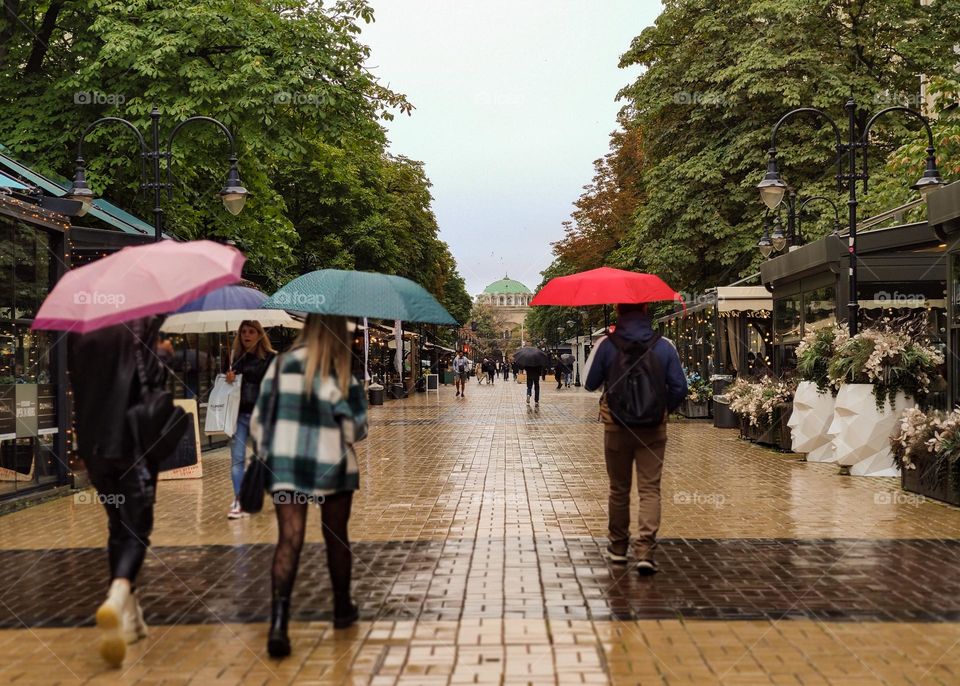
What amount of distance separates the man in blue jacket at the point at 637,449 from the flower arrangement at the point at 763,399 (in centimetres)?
883

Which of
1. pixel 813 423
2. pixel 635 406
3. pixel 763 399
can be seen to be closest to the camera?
pixel 635 406

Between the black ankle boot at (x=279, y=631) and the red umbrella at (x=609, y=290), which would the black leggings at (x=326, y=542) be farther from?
the red umbrella at (x=609, y=290)

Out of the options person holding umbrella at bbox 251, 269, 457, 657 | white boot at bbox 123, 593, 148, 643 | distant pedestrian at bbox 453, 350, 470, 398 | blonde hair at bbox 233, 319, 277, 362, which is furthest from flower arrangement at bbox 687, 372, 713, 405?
white boot at bbox 123, 593, 148, 643

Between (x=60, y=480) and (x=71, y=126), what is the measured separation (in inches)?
337

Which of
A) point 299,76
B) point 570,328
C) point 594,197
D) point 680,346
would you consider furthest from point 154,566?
point 570,328

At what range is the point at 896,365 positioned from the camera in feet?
39.0

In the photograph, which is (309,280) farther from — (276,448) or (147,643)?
(147,643)

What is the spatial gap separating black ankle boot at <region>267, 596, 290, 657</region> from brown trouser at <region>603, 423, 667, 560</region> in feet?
8.76

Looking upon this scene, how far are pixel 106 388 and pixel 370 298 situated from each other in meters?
1.53

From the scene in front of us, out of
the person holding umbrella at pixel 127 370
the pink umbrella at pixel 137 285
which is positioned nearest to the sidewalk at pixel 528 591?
the person holding umbrella at pixel 127 370

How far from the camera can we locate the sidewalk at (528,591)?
497 centimetres

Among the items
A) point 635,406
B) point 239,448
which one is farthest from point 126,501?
point 239,448

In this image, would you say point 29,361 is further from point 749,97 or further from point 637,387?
point 749,97

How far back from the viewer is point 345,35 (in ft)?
64.7
